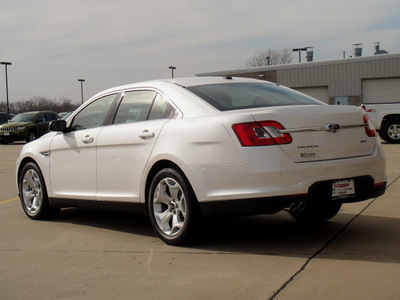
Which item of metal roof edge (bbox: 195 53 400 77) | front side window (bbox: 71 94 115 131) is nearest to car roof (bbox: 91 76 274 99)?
front side window (bbox: 71 94 115 131)

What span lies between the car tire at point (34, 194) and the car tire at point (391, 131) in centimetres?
1381

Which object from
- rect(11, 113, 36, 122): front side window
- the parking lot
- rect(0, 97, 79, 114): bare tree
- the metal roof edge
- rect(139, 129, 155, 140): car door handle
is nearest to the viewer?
the parking lot

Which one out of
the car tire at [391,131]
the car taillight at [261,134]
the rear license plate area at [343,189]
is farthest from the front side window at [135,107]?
the car tire at [391,131]

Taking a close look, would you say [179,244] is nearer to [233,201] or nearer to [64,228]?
[233,201]

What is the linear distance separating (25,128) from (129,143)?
23.7 m

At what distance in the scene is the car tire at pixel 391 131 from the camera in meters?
18.5

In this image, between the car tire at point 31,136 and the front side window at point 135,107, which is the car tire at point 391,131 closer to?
the front side window at point 135,107

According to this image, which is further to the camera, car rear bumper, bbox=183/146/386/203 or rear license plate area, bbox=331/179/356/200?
rear license plate area, bbox=331/179/356/200

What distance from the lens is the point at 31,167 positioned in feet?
23.2

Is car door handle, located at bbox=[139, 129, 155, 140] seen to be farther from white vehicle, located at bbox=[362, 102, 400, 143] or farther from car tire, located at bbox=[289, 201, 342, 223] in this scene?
white vehicle, located at bbox=[362, 102, 400, 143]

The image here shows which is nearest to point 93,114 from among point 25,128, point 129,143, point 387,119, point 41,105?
point 129,143

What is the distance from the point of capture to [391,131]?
60.8ft

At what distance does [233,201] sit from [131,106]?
1782 mm

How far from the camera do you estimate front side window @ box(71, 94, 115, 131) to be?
20.5ft
